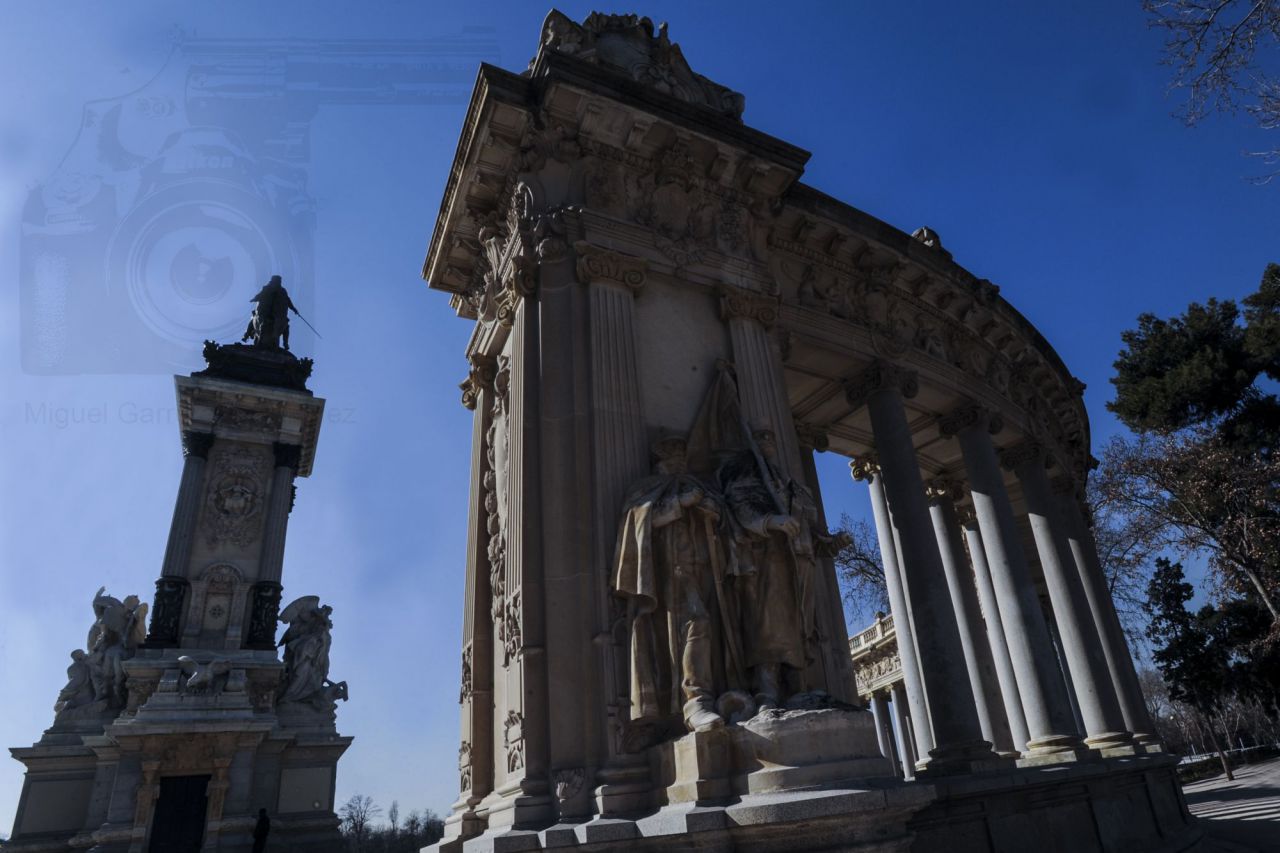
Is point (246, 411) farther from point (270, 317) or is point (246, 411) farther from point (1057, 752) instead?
point (1057, 752)

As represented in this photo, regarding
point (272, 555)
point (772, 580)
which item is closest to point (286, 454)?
point (272, 555)

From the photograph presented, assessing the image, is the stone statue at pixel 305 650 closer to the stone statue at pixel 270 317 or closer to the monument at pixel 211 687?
the monument at pixel 211 687

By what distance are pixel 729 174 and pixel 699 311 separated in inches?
94.4

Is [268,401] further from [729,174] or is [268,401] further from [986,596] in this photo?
[986,596]

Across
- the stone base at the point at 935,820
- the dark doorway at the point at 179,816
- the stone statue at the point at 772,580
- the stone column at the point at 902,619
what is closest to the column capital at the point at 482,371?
the stone statue at the point at 772,580

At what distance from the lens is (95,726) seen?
22.8 meters

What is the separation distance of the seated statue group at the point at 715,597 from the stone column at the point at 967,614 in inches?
405

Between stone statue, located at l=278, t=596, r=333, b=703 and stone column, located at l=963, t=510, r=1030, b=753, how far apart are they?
2122 centimetres

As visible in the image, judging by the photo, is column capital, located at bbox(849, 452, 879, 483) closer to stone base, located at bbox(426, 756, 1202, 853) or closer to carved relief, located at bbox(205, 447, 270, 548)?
stone base, located at bbox(426, 756, 1202, 853)

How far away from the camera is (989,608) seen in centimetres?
1920

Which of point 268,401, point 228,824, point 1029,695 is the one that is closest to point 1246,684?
point 1029,695

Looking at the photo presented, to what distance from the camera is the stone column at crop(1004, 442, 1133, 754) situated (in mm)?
15805

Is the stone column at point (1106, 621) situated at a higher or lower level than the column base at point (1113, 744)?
higher

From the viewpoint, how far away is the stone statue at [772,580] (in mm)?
7348
